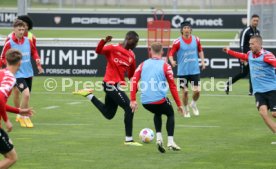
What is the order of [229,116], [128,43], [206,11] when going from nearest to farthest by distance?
[128,43]
[229,116]
[206,11]

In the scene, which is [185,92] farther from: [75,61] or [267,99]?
[75,61]

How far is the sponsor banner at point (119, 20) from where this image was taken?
51688 mm

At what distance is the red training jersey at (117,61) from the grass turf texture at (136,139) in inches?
46.6

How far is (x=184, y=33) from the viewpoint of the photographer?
21672 millimetres

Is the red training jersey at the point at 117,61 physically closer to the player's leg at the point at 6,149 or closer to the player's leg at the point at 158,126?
the player's leg at the point at 158,126

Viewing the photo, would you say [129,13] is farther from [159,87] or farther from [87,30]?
[159,87]

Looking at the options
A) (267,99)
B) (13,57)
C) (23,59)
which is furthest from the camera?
(23,59)

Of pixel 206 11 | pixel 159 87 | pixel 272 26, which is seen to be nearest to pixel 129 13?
pixel 206 11

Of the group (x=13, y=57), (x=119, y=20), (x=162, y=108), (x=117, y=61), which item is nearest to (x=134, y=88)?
(x=162, y=108)

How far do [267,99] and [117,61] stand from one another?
2798mm

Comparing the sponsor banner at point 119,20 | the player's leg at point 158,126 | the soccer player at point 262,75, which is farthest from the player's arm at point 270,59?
the sponsor banner at point 119,20

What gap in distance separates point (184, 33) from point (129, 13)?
31218 mm

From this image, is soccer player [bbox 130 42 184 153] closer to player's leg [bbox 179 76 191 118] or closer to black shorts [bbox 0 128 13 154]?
black shorts [bbox 0 128 13 154]

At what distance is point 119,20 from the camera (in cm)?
5288
